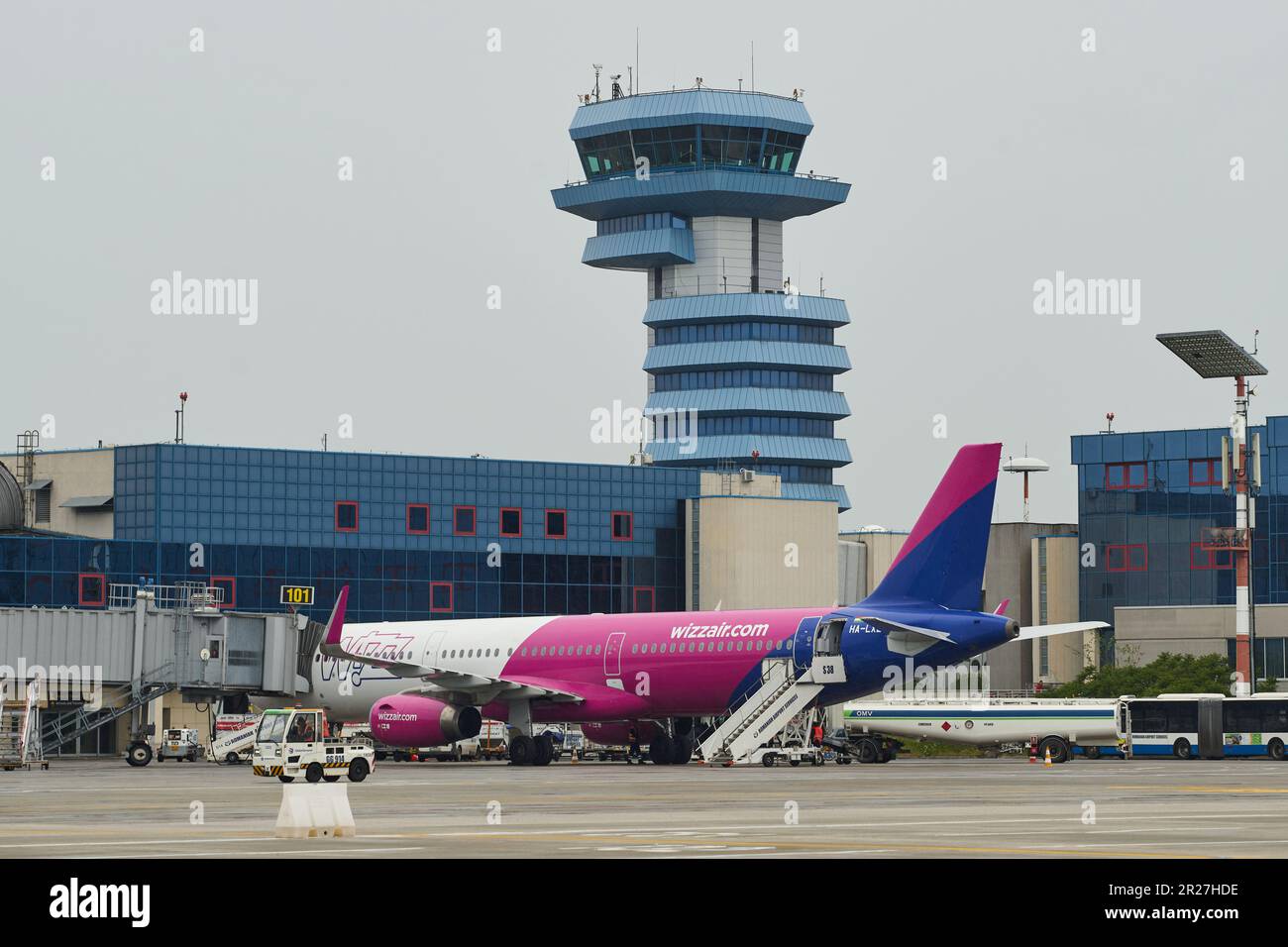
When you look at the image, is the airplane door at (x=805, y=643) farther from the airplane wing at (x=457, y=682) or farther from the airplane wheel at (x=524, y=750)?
the airplane wheel at (x=524, y=750)

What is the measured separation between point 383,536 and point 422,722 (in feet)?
149

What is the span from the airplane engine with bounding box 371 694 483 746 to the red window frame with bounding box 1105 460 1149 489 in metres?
61.3

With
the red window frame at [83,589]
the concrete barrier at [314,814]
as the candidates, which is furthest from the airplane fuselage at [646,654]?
the concrete barrier at [314,814]

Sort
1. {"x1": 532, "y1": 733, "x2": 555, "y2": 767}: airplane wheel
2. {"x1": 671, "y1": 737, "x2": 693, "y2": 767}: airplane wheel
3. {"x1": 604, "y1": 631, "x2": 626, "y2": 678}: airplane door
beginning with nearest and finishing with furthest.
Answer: {"x1": 604, "y1": 631, "x2": 626, "y2": 678}: airplane door, {"x1": 532, "y1": 733, "x2": 555, "y2": 767}: airplane wheel, {"x1": 671, "y1": 737, "x2": 693, "y2": 767}: airplane wheel

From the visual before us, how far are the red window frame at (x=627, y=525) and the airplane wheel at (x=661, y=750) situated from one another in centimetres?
4727

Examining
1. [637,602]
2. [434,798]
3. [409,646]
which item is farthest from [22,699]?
[637,602]

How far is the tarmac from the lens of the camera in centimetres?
2367

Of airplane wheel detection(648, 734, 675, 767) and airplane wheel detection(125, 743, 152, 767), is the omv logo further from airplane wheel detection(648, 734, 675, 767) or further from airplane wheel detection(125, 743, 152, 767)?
airplane wheel detection(648, 734, 675, 767)

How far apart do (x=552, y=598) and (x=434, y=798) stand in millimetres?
75012

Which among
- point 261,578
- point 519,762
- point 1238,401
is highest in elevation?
point 1238,401

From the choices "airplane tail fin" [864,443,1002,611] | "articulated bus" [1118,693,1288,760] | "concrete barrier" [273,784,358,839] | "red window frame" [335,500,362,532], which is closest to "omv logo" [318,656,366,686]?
"airplane tail fin" [864,443,1002,611]

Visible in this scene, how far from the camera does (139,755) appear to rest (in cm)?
7100
